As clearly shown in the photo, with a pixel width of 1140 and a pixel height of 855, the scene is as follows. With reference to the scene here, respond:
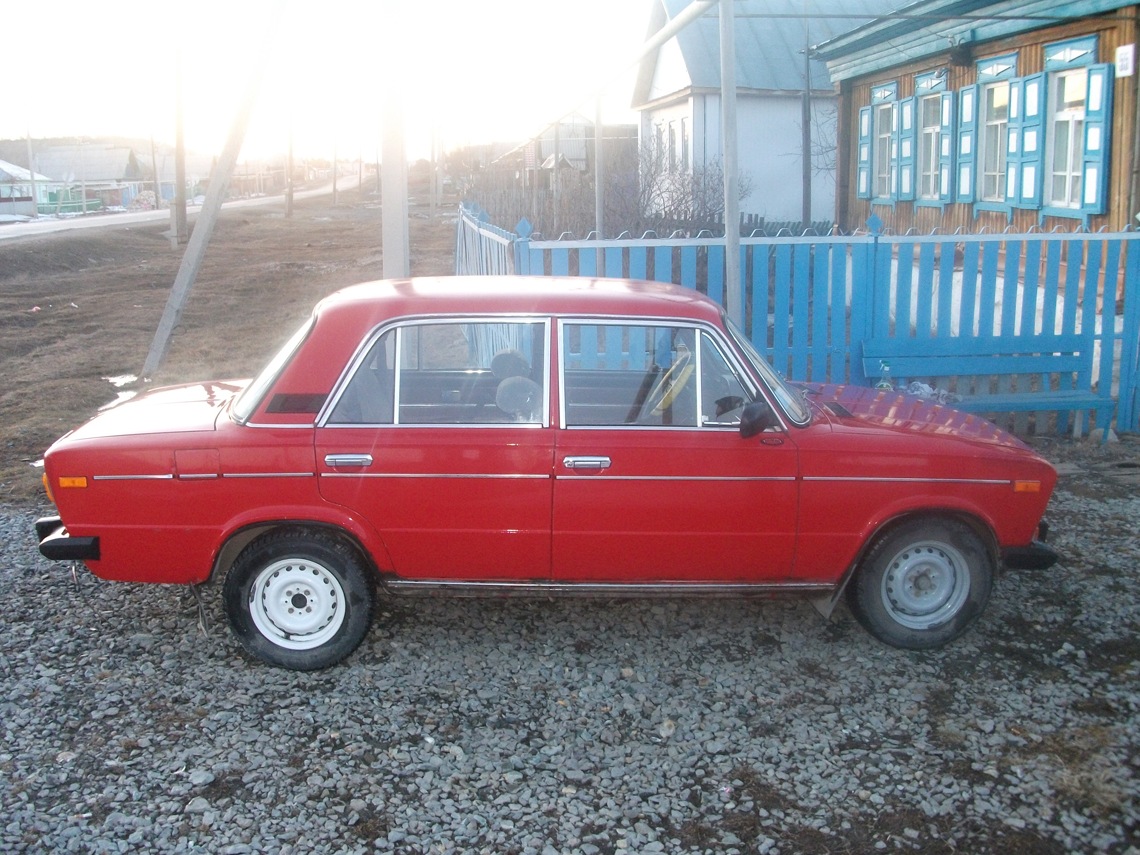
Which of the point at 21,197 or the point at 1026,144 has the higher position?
the point at 21,197

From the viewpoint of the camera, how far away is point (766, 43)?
82.3 ft

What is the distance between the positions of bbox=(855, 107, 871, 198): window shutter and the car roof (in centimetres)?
1525

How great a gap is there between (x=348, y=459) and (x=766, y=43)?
75.0 ft

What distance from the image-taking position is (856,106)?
64.6 feet

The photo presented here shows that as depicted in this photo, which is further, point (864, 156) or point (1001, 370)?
point (864, 156)

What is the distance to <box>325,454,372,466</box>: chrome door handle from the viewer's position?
4.67 metres

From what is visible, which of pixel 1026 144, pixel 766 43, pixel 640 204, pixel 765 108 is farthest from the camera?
pixel 766 43

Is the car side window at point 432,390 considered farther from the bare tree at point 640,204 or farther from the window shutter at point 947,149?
the window shutter at point 947,149

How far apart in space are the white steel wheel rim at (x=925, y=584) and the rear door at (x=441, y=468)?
159cm

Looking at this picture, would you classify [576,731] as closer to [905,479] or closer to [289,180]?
[905,479]

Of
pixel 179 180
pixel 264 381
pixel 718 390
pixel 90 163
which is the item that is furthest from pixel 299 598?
pixel 90 163

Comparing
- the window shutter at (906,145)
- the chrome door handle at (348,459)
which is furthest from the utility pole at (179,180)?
the chrome door handle at (348,459)

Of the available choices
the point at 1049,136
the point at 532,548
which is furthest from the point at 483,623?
the point at 1049,136

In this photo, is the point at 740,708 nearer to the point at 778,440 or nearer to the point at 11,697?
the point at 778,440
